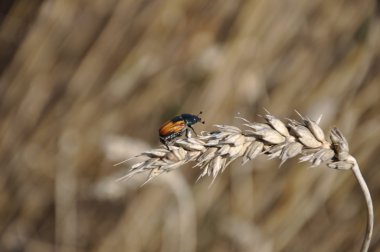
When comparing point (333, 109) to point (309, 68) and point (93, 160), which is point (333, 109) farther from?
point (93, 160)

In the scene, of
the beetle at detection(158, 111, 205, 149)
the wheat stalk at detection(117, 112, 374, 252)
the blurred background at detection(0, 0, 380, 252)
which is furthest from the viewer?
the blurred background at detection(0, 0, 380, 252)

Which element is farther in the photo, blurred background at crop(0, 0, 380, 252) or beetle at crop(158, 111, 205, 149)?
blurred background at crop(0, 0, 380, 252)

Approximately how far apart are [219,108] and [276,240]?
0.78 metres

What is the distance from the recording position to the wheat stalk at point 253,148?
3.98 ft

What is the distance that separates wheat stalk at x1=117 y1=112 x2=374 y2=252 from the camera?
3.98 feet

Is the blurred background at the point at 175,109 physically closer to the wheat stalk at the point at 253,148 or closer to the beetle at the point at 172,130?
the beetle at the point at 172,130

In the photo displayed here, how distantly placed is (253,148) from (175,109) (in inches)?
83.3

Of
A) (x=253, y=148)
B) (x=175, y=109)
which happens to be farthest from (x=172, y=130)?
(x=175, y=109)

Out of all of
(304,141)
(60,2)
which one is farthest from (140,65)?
(304,141)

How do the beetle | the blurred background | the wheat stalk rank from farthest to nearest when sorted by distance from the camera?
1. the blurred background
2. the beetle
3. the wheat stalk

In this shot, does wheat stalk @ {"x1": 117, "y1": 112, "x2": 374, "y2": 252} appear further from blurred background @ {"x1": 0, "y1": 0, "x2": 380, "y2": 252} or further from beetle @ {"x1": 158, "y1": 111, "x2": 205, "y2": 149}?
blurred background @ {"x1": 0, "y1": 0, "x2": 380, "y2": 252}

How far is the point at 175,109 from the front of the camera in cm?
334

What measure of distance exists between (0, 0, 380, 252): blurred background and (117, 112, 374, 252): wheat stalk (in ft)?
5.39

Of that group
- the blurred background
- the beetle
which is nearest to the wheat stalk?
the beetle
